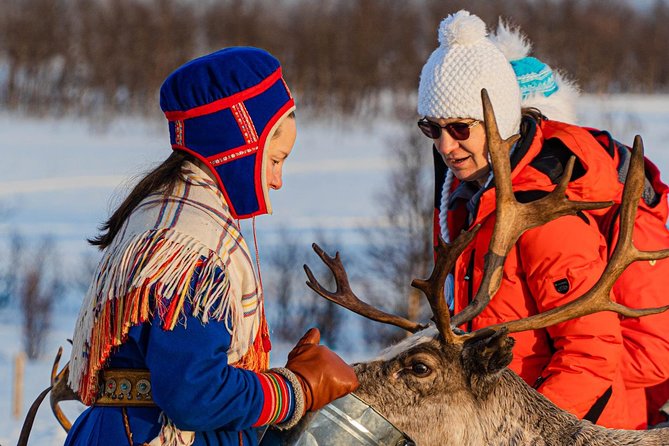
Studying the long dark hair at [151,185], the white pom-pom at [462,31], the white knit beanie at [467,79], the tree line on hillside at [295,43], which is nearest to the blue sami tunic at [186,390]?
the long dark hair at [151,185]

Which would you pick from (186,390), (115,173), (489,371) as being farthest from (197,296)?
(115,173)

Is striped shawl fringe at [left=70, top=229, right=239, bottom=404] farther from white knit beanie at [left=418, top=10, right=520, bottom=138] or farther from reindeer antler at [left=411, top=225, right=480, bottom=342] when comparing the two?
white knit beanie at [left=418, top=10, right=520, bottom=138]

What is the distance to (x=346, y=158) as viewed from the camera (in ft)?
121

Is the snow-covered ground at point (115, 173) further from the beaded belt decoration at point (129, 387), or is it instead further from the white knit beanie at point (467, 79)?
the beaded belt decoration at point (129, 387)

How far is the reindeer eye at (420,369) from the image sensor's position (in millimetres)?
3533

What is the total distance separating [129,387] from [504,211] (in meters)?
1.35

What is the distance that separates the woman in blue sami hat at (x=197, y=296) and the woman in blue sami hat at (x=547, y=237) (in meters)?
0.85

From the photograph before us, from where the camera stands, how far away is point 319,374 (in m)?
2.95

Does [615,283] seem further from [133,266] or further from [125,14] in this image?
[125,14]

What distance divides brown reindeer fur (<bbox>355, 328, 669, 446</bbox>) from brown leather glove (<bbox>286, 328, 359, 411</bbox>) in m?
0.49

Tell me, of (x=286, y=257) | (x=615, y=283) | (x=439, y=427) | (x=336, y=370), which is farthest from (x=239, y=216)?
(x=286, y=257)

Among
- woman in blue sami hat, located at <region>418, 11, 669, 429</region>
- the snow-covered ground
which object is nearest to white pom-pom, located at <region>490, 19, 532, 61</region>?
woman in blue sami hat, located at <region>418, 11, 669, 429</region>

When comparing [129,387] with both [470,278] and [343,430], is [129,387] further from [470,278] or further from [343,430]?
[470,278]

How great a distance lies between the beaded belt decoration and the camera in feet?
9.09
